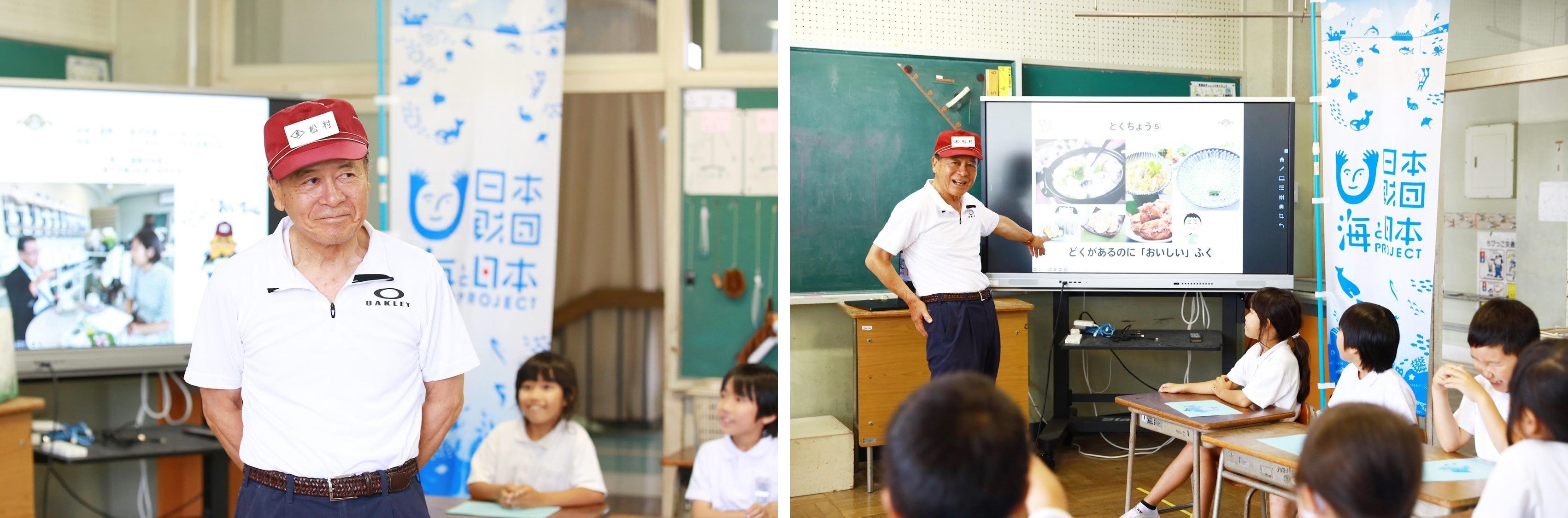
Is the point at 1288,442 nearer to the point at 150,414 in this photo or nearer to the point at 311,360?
the point at 311,360

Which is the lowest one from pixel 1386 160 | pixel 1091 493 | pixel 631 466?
pixel 1091 493

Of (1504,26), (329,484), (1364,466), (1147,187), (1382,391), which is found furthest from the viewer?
(1504,26)

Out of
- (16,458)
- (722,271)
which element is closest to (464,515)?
(722,271)

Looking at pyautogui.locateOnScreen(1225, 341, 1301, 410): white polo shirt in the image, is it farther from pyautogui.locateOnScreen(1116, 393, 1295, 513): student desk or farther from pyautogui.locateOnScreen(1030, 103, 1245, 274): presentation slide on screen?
pyautogui.locateOnScreen(1030, 103, 1245, 274): presentation slide on screen

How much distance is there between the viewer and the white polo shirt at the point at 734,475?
282 cm

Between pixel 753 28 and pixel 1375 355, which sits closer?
pixel 1375 355

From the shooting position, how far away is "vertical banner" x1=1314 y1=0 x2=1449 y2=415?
3746mm

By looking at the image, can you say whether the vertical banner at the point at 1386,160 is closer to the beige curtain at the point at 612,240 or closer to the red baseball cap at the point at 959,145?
the red baseball cap at the point at 959,145

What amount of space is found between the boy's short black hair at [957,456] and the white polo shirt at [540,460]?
6.46 feet

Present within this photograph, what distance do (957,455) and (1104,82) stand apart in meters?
4.05

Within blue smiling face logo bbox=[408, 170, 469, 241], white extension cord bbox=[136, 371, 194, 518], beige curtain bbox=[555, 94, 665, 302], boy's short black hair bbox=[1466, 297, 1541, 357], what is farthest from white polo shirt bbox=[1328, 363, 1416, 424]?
white extension cord bbox=[136, 371, 194, 518]

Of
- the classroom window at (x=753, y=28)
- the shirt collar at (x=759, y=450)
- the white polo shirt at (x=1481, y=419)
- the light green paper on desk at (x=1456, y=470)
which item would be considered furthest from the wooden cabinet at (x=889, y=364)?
the light green paper on desk at (x=1456, y=470)

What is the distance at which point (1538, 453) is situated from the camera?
1.76m

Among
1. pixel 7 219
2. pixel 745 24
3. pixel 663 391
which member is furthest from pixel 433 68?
pixel 7 219
